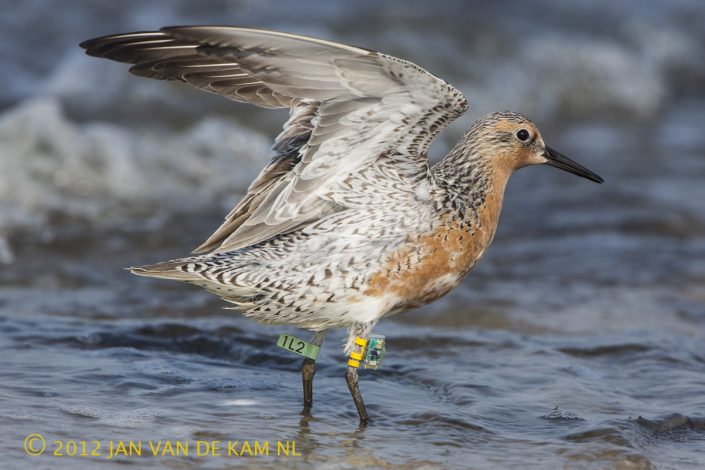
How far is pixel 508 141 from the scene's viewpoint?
→ 251 inches

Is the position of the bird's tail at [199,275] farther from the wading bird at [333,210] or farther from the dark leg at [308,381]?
the dark leg at [308,381]

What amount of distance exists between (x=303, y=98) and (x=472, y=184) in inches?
54.0

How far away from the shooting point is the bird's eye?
253 inches

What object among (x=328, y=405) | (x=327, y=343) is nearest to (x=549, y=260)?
(x=327, y=343)

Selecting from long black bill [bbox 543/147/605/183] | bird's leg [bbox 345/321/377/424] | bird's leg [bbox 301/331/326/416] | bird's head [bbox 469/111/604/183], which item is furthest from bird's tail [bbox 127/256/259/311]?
long black bill [bbox 543/147/605/183]

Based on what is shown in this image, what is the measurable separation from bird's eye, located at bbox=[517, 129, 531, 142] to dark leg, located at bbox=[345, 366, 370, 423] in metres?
1.82

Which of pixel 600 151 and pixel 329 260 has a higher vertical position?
pixel 600 151

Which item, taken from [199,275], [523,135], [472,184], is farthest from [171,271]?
[523,135]

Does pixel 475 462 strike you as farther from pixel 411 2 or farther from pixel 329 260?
pixel 411 2

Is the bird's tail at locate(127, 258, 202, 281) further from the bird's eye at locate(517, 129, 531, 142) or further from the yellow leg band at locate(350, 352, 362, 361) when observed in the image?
the bird's eye at locate(517, 129, 531, 142)

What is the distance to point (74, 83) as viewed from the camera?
1214 cm

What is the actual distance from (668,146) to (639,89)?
9.34 feet

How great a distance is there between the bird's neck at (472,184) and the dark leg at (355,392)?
105 centimetres

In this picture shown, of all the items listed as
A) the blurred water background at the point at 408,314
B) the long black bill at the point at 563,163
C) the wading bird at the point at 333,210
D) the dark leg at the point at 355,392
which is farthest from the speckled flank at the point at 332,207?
the long black bill at the point at 563,163
